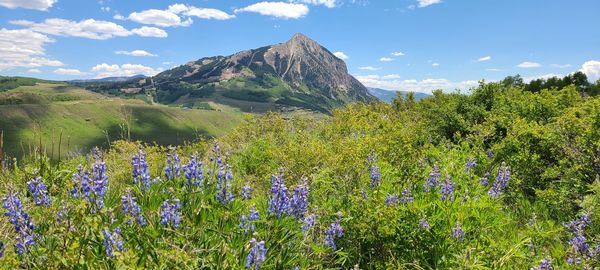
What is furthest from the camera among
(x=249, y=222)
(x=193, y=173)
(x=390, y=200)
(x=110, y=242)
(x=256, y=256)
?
(x=390, y=200)

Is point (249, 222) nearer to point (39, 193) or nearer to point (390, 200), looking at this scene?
point (39, 193)

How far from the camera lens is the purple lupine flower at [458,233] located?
4.39 meters

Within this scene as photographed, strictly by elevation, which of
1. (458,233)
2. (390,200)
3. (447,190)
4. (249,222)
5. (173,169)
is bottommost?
(458,233)

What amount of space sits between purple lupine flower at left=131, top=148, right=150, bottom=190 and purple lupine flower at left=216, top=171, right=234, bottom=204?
2.48ft

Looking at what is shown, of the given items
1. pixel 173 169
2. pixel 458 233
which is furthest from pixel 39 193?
pixel 458 233

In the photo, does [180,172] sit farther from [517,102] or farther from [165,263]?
[517,102]

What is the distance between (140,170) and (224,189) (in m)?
0.91

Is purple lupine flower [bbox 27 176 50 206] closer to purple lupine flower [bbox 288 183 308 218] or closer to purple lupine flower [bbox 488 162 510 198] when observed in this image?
purple lupine flower [bbox 288 183 308 218]

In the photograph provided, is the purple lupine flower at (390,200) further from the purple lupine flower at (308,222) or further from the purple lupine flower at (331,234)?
the purple lupine flower at (308,222)

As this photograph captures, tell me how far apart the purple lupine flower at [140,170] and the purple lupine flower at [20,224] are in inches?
39.9

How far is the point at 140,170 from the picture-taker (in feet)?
13.5

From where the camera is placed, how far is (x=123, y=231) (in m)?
3.86

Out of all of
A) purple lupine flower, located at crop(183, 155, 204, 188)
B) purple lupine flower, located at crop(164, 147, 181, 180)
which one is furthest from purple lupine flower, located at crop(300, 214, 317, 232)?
purple lupine flower, located at crop(164, 147, 181, 180)

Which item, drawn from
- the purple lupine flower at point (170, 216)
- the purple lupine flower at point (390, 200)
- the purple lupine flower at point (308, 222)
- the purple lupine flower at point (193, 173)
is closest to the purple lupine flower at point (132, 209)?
the purple lupine flower at point (170, 216)
